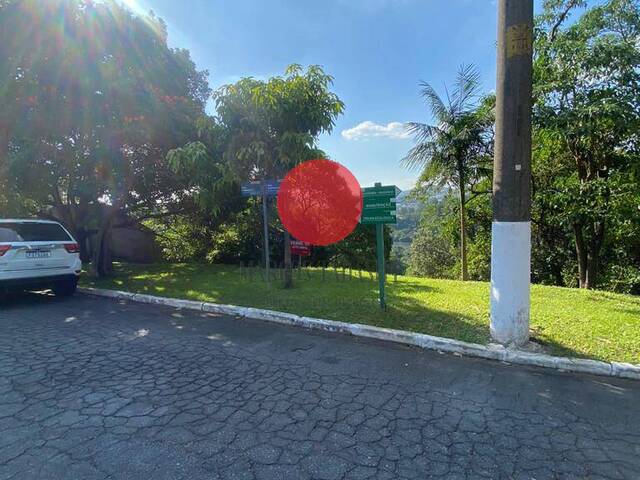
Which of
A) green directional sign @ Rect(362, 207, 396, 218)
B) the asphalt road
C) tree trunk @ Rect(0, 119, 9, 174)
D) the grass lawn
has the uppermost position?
tree trunk @ Rect(0, 119, 9, 174)

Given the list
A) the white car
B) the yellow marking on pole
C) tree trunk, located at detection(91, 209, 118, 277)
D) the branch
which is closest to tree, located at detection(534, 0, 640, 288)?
the branch

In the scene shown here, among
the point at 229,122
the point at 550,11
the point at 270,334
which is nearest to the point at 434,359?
the point at 270,334

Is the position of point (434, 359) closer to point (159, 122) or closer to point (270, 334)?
point (270, 334)

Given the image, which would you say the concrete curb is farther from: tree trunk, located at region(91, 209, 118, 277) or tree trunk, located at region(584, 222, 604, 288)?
tree trunk, located at region(584, 222, 604, 288)

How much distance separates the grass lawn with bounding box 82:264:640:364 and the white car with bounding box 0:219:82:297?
140cm

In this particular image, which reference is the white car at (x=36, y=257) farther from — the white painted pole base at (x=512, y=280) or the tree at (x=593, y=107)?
the tree at (x=593, y=107)

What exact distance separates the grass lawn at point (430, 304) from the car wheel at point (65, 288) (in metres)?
1.04

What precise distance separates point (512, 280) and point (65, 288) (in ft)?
28.0

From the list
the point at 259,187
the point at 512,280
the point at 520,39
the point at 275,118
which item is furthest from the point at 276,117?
the point at 512,280

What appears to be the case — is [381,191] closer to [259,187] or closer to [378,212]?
[378,212]

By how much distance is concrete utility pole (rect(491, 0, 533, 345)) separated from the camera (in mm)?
4094
